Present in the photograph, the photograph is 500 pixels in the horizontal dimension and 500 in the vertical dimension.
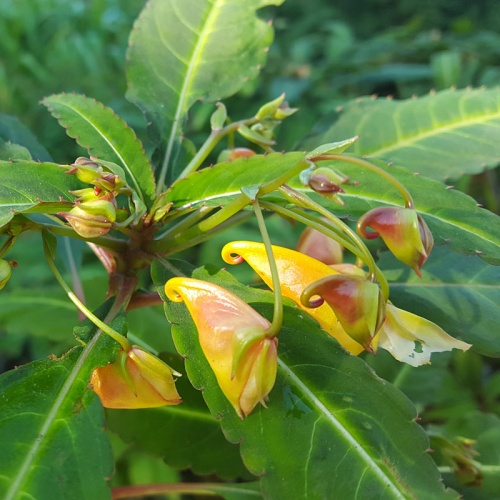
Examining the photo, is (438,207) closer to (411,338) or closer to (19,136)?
(411,338)

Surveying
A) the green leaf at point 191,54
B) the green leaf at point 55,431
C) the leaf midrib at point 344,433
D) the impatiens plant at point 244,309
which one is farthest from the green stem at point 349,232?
the green leaf at point 191,54

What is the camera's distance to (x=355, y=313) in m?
0.50

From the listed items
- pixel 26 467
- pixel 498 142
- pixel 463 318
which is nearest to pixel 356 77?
pixel 498 142

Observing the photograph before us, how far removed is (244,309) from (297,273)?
0.34 ft

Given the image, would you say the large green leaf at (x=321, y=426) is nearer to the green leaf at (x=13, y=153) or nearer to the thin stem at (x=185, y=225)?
the thin stem at (x=185, y=225)

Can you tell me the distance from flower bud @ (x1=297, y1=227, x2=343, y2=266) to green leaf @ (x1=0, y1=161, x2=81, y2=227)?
27 cm

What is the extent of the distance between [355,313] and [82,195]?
0.27m

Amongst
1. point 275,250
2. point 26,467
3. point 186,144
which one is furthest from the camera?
point 186,144

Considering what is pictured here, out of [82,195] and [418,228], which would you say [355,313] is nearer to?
[418,228]

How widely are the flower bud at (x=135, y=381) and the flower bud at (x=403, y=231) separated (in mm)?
221

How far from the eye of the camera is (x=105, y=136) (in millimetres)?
704

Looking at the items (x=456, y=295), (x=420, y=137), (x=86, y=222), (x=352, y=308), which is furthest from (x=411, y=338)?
(x=420, y=137)

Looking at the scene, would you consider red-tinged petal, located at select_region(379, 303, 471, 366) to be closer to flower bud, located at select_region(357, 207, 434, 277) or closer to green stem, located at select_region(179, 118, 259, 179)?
flower bud, located at select_region(357, 207, 434, 277)

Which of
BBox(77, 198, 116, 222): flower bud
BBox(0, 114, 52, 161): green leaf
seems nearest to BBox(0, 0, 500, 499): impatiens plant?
BBox(77, 198, 116, 222): flower bud
